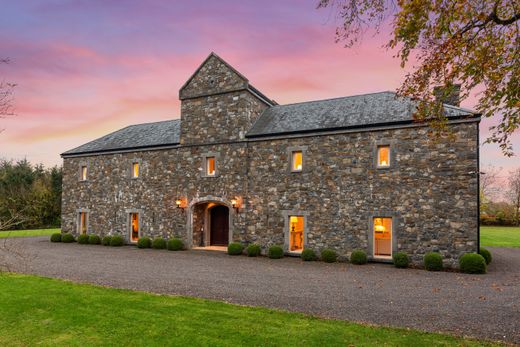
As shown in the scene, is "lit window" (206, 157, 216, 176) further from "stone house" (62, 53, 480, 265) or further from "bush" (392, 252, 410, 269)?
"bush" (392, 252, 410, 269)

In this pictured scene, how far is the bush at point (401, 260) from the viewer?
14.7m

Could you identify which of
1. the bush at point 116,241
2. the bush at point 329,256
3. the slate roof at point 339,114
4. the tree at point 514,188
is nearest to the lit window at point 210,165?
the slate roof at point 339,114

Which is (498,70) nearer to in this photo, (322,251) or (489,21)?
(489,21)

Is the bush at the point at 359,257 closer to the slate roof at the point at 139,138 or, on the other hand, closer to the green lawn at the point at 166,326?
the green lawn at the point at 166,326

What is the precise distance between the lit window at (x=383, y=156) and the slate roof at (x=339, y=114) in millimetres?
1162

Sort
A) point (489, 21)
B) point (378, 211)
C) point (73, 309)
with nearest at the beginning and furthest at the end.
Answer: point (489, 21) < point (73, 309) < point (378, 211)

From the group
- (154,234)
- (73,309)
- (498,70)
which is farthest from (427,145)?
(154,234)

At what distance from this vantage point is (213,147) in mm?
19969

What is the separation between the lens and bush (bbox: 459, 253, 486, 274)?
13500mm

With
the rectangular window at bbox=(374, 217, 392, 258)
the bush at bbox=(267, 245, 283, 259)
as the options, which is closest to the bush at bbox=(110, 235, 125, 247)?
the bush at bbox=(267, 245, 283, 259)

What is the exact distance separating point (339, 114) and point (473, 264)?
9133 millimetres

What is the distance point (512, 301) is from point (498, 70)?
645cm

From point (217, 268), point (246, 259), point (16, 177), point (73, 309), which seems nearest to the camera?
point (73, 309)

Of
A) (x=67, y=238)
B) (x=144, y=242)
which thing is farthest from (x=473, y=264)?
(x=67, y=238)
